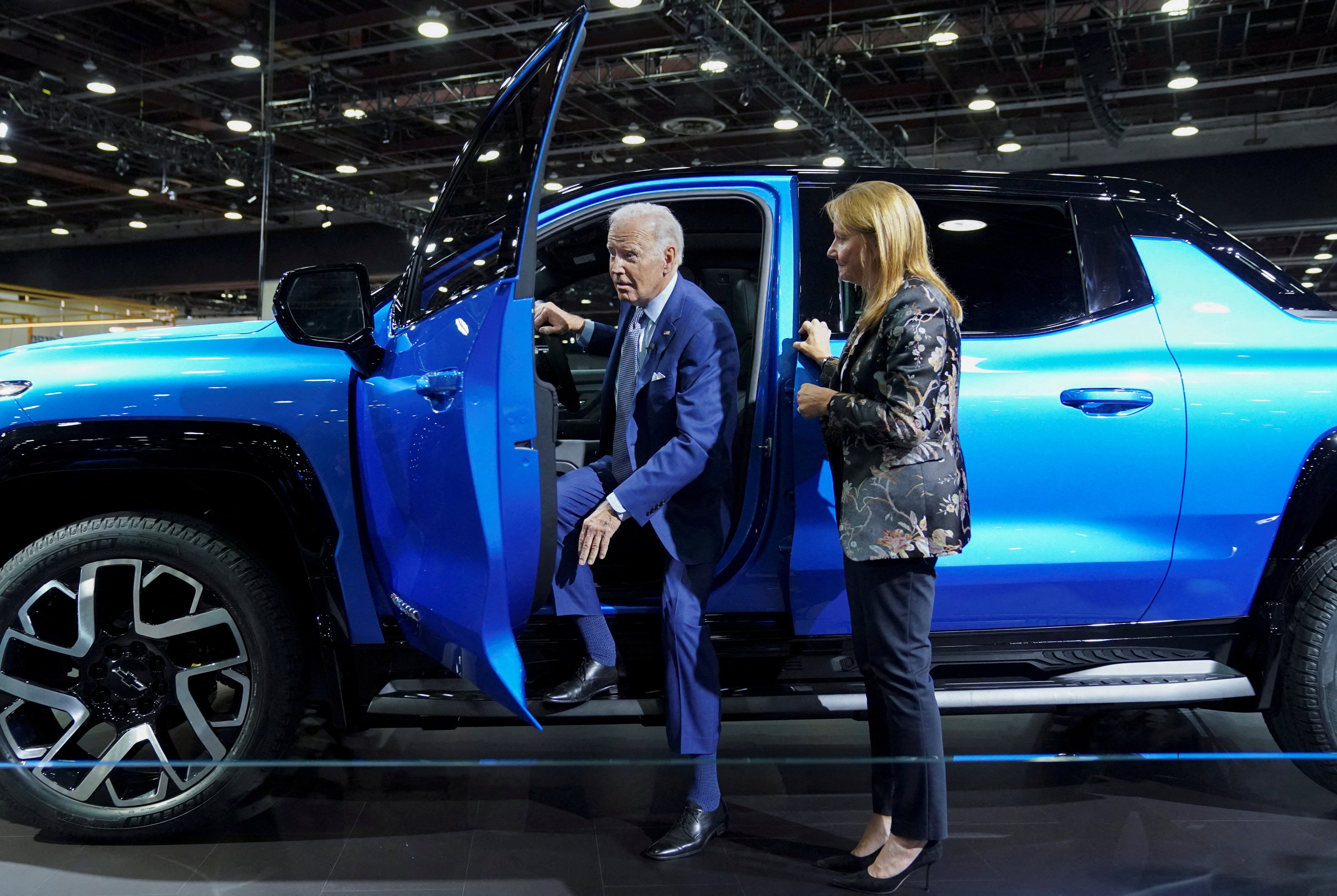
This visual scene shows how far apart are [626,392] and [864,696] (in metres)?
0.90

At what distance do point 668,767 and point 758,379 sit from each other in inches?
48.7

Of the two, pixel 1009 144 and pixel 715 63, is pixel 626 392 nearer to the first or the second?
pixel 715 63

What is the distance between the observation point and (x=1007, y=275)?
253 centimetres

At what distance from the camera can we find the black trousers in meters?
2.07

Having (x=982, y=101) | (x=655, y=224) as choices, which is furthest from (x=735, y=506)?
(x=982, y=101)

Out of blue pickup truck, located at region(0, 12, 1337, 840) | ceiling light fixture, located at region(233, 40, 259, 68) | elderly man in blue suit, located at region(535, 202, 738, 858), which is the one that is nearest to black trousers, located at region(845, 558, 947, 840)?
blue pickup truck, located at region(0, 12, 1337, 840)

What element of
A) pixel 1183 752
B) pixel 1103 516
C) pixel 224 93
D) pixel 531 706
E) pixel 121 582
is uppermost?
pixel 224 93

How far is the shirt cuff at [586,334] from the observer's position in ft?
9.43

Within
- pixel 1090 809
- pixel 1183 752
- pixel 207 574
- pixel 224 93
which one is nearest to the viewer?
pixel 207 574

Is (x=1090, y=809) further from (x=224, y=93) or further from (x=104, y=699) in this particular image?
(x=224, y=93)

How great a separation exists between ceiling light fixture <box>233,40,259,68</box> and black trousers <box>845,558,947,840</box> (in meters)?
9.50

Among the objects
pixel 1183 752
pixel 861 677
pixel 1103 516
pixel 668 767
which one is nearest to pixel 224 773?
pixel 668 767

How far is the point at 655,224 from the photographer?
234cm

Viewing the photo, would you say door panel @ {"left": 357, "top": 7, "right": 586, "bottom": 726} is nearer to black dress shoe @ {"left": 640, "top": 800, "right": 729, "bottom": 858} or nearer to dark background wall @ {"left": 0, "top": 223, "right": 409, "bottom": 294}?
black dress shoe @ {"left": 640, "top": 800, "right": 729, "bottom": 858}
